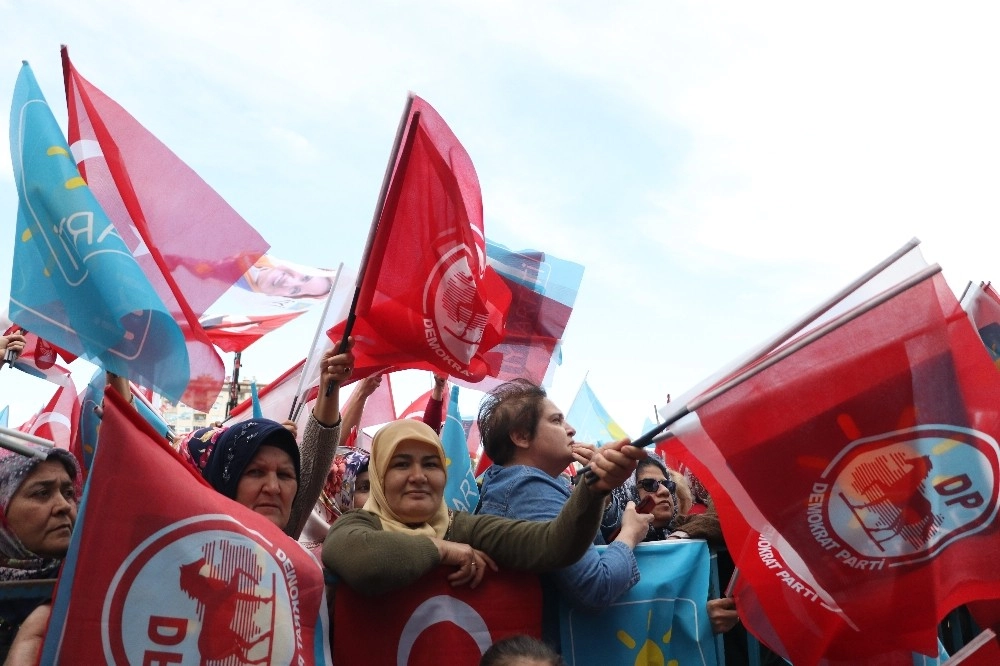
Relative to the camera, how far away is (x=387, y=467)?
334 cm

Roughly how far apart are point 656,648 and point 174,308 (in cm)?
240

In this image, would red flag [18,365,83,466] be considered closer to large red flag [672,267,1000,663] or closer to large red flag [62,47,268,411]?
large red flag [62,47,268,411]

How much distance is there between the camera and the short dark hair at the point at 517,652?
284 centimetres

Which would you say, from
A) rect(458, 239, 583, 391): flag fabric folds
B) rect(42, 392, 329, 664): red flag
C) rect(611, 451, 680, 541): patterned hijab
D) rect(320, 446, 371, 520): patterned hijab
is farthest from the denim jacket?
rect(458, 239, 583, 391): flag fabric folds

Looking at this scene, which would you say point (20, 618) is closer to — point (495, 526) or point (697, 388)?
point (495, 526)

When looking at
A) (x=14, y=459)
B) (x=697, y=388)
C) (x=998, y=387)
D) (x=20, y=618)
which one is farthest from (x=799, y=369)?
(x=14, y=459)

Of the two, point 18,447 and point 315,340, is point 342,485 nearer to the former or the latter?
point 315,340

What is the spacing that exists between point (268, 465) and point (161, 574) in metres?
0.81

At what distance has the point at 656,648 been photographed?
3.54 m

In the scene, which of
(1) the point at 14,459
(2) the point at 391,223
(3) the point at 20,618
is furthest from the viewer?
(2) the point at 391,223

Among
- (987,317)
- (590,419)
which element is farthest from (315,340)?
(590,419)

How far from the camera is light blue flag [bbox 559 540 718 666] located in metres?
3.47

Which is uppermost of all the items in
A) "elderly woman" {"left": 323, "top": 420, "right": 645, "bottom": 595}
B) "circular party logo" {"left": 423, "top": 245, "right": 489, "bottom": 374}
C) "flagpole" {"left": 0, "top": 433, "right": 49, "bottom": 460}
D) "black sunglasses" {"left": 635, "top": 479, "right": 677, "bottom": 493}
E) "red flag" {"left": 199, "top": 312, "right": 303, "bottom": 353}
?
"red flag" {"left": 199, "top": 312, "right": 303, "bottom": 353}

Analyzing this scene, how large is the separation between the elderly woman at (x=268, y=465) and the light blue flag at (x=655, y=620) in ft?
3.44
